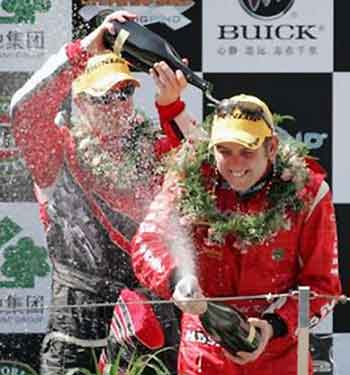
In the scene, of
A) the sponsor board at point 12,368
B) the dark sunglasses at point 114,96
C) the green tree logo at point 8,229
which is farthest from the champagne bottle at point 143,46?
the sponsor board at point 12,368

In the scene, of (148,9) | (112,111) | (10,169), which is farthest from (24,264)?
(148,9)

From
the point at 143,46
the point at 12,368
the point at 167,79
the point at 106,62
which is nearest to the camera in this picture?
the point at 167,79

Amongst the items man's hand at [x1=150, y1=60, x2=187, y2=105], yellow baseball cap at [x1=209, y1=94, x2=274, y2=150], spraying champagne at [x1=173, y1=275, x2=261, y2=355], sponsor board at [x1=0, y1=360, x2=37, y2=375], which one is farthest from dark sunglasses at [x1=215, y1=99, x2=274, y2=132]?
sponsor board at [x1=0, y1=360, x2=37, y2=375]

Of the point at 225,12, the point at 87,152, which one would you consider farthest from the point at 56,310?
the point at 225,12

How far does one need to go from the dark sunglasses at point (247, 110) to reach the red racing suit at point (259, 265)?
16 cm

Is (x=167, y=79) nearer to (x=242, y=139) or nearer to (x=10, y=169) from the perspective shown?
(x=242, y=139)

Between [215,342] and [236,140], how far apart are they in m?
0.44

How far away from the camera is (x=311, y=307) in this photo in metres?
2.88

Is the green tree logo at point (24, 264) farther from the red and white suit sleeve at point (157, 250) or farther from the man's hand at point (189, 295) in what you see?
the man's hand at point (189, 295)

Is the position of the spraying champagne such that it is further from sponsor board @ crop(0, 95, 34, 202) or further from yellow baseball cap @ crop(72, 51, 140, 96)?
sponsor board @ crop(0, 95, 34, 202)

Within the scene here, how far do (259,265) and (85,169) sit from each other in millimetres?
1116

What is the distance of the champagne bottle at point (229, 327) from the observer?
2.74 meters

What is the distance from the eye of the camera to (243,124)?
290 cm

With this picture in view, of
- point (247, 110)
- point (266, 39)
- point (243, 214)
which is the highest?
point (266, 39)
